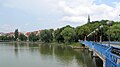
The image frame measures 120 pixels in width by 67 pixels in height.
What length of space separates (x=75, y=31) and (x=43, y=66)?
275 feet

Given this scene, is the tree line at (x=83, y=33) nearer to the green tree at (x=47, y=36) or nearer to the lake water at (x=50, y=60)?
the green tree at (x=47, y=36)

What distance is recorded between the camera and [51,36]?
6014 inches

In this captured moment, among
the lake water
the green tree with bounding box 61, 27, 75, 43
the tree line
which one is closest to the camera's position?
the lake water

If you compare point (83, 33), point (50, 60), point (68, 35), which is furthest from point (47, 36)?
Result: point (50, 60)

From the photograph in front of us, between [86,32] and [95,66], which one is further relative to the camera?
[86,32]

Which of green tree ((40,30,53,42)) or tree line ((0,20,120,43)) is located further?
green tree ((40,30,53,42))

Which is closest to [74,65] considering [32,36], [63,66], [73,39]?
[63,66]

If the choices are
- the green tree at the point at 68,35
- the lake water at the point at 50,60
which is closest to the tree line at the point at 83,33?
the green tree at the point at 68,35

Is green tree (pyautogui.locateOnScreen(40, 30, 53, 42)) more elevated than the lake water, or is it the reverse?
green tree (pyautogui.locateOnScreen(40, 30, 53, 42))

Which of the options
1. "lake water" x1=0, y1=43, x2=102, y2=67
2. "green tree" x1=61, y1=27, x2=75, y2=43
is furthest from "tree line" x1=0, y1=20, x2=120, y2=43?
"lake water" x1=0, y1=43, x2=102, y2=67

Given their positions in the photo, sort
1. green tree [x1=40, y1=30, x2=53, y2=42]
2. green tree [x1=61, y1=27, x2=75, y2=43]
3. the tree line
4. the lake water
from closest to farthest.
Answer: the lake water → the tree line → green tree [x1=61, y1=27, x2=75, y2=43] → green tree [x1=40, y1=30, x2=53, y2=42]

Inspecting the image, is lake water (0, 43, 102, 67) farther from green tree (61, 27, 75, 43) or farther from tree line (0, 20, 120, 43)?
green tree (61, 27, 75, 43)

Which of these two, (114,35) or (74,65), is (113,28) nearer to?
(114,35)

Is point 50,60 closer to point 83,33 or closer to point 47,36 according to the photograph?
point 83,33
